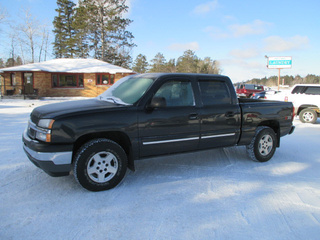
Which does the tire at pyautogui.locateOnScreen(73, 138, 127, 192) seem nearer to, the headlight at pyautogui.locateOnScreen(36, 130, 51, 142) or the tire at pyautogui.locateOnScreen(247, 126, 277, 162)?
the headlight at pyautogui.locateOnScreen(36, 130, 51, 142)

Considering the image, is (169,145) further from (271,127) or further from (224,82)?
(271,127)

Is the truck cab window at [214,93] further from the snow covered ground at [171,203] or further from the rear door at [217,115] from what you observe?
the snow covered ground at [171,203]

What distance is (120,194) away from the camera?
349cm

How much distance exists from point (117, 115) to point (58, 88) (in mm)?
22373

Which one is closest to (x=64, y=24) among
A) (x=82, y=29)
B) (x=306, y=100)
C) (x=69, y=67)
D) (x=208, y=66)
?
(x=82, y=29)

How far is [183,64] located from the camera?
58.0 metres

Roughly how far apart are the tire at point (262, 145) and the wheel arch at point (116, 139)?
2662mm

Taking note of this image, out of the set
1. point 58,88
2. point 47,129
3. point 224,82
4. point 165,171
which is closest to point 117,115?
point 47,129

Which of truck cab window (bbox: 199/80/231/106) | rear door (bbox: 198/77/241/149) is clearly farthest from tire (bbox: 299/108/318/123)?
truck cab window (bbox: 199/80/231/106)

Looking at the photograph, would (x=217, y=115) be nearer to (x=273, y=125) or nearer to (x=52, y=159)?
(x=273, y=125)

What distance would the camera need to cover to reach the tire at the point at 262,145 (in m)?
5.00

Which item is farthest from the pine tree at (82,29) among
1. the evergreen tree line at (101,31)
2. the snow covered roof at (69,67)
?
the snow covered roof at (69,67)

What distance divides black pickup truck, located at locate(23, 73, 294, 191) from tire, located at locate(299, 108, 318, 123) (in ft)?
24.4

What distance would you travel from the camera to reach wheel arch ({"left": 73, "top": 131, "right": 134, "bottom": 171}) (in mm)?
3561
